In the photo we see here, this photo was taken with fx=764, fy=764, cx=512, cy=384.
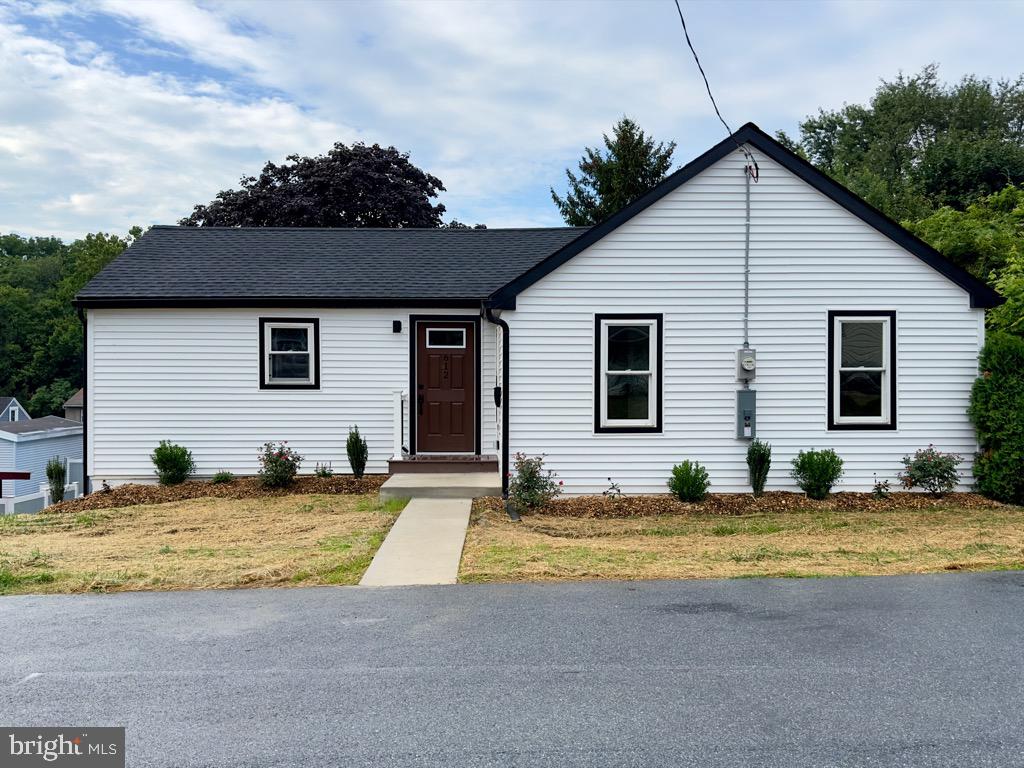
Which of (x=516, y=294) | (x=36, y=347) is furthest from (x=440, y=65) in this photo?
(x=36, y=347)

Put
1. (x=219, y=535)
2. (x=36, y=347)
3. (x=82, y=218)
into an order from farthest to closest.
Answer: (x=36, y=347) < (x=82, y=218) < (x=219, y=535)

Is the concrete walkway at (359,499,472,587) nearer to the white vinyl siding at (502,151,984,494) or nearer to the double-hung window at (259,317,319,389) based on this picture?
the white vinyl siding at (502,151,984,494)

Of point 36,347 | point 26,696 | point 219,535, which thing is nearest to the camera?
point 26,696

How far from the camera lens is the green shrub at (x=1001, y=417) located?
33.8 feet

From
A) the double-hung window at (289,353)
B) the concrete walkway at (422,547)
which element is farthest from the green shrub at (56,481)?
the concrete walkway at (422,547)

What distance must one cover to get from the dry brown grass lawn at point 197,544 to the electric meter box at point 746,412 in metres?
5.00

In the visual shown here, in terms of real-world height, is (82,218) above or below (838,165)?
below

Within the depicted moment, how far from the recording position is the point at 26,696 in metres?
4.27

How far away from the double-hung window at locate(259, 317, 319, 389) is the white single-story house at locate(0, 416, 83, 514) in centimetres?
1633

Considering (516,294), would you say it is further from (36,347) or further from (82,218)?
(36,347)

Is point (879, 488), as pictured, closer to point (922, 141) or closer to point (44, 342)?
point (922, 141)

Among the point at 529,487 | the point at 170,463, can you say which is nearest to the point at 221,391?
the point at 170,463

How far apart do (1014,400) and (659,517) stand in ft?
16.6

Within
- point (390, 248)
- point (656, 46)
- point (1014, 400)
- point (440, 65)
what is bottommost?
point (1014, 400)
